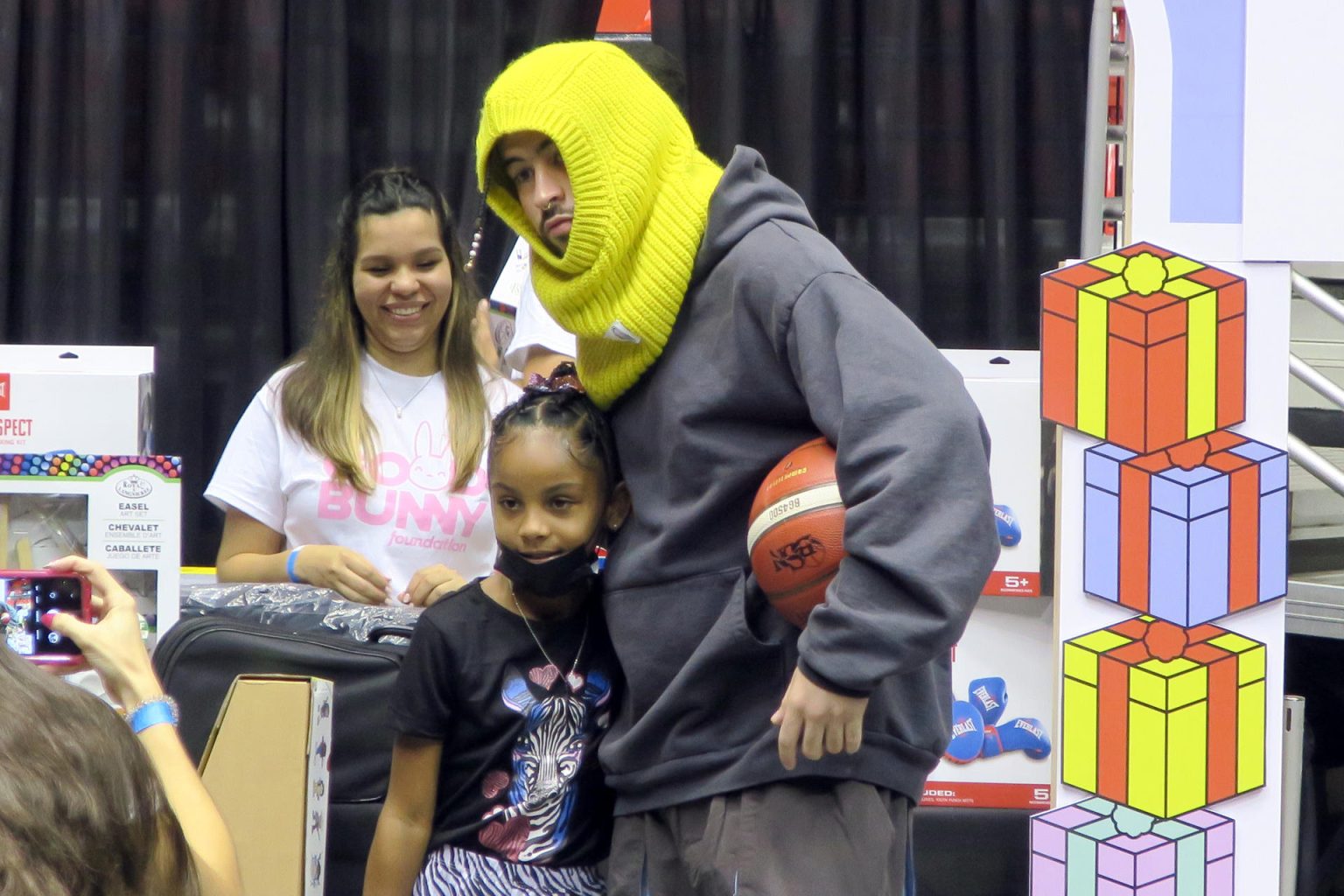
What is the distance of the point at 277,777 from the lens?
6.86 ft

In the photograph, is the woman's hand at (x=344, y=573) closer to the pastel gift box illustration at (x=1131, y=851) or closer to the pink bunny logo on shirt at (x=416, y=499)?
the pink bunny logo on shirt at (x=416, y=499)

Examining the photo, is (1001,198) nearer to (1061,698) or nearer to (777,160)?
(777,160)

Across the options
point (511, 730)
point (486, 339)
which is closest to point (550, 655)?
point (511, 730)

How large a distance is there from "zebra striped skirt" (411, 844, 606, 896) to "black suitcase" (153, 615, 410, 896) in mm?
345

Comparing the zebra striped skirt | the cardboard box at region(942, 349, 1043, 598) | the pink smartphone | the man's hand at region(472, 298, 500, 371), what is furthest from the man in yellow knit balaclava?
the man's hand at region(472, 298, 500, 371)

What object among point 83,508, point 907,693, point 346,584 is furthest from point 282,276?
point 907,693

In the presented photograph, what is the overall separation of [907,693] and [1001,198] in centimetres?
211

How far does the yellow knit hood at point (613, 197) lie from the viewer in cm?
193

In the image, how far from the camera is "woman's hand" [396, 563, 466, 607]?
253 centimetres

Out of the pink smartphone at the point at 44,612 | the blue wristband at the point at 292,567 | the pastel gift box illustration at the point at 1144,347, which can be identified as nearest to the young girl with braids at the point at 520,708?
the pink smartphone at the point at 44,612

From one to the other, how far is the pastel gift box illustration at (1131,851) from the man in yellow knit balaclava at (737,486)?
2.41 feet

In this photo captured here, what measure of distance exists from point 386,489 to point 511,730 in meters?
0.79

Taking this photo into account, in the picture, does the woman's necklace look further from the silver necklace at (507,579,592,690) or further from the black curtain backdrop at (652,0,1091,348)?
the black curtain backdrop at (652,0,1091,348)

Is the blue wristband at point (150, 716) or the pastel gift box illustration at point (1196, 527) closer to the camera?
the blue wristband at point (150, 716)
